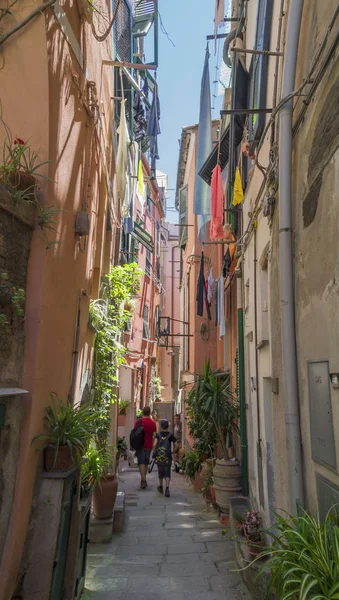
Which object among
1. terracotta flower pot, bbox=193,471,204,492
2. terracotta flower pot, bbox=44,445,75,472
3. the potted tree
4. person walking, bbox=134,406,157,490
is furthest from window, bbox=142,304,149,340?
terracotta flower pot, bbox=44,445,75,472

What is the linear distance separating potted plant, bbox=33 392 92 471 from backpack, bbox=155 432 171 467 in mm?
5699

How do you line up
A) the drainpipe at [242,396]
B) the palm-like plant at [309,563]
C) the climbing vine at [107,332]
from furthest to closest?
the drainpipe at [242,396] < the climbing vine at [107,332] < the palm-like plant at [309,563]

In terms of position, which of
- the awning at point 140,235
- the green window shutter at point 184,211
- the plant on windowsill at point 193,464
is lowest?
the plant on windowsill at point 193,464

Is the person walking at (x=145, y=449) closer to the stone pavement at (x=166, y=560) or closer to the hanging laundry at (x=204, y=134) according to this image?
the stone pavement at (x=166, y=560)

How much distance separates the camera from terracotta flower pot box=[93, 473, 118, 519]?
629cm

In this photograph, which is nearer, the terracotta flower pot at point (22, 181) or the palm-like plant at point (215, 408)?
the terracotta flower pot at point (22, 181)

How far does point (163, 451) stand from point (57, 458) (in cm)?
614

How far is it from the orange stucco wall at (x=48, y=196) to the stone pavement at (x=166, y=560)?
6.24 ft

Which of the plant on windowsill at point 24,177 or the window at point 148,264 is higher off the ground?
the window at point 148,264

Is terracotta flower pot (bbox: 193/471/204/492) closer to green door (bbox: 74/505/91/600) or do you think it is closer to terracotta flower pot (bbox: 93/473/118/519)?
terracotta flower pot (bbox: 93/473/118/519)

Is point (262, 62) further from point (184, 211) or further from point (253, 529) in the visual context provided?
point (184, 211)

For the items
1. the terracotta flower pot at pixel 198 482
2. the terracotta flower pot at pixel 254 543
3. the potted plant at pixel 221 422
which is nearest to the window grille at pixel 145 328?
the terracotta flower pot at pixel 198 482

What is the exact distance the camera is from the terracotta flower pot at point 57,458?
369 centimetres

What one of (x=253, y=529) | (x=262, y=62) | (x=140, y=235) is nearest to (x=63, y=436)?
(x=253, y=529)
